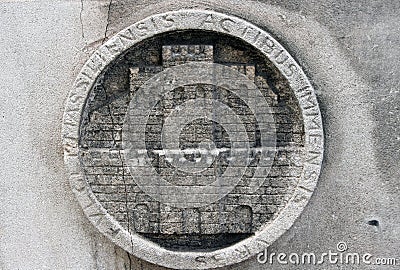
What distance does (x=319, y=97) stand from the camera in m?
3.47

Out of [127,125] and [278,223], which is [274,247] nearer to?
[278,223]

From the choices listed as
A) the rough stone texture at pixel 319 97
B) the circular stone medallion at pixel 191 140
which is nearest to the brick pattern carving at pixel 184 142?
the circular stone medallion at pixel 191 140

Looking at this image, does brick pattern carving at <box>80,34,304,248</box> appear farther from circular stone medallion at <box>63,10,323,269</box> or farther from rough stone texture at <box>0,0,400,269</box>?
rough stone texture at <box>0,0,400,269</box>

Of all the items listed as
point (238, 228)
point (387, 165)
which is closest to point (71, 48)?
point (238, 228)

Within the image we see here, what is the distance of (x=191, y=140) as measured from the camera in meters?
3.49

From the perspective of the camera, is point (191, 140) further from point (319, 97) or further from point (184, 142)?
point (319, 97)

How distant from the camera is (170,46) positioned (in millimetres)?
3412

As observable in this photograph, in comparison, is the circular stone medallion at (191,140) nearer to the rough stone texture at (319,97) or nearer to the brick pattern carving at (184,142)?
the brick pattern carving at (184,142)

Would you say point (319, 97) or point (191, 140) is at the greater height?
point (319, 97)

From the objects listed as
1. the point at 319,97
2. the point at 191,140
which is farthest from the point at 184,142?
the point at 319,97

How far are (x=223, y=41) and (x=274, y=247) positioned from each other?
143 centimetres

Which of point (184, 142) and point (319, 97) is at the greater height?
point (319, 97)

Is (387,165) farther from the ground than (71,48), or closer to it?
closer to it

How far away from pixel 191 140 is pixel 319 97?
0.87 metres
